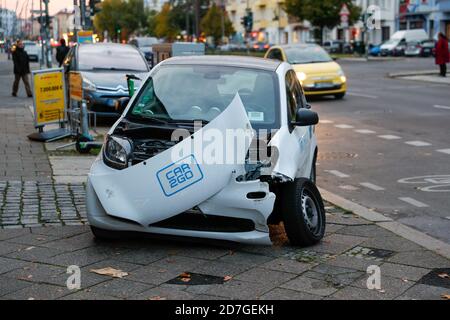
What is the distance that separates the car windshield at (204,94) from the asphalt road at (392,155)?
6.45 ft

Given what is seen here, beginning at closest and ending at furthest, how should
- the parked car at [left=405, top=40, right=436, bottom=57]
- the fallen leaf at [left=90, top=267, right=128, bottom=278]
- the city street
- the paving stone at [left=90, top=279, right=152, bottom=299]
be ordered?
the paving stone at [left=90, top=279, right=152, bottom=299], the city street, the fallen leaf at [left=90, top=267, right=128, bottom=278], the parked car at [left=405, top=40, right=436, bottom=57]

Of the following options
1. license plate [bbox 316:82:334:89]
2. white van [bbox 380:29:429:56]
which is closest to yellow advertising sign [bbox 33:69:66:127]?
license plate [bbox 316:82:334:89]

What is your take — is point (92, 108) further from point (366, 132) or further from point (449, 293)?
point (449, 293)

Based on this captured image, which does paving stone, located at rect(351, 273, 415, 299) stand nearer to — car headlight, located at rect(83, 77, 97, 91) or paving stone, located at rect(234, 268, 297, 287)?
paving stone, located at rect(234, 268, 297, 287)

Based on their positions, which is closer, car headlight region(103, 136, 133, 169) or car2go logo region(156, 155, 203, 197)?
car2go logo region(156, 155, 203, 197)

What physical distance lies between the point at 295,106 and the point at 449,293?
9.71 ft

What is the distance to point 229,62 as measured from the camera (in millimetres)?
7738

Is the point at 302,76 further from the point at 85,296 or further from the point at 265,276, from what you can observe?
the point at 85,296

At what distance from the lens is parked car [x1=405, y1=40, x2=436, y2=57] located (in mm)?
57281

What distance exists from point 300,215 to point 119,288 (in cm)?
176

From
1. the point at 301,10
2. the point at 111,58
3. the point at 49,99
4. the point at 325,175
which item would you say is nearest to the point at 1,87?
the point at 111,58

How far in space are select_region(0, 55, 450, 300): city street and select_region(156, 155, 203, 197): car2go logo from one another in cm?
56

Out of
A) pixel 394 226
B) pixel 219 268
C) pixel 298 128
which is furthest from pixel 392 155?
pixel 219 268
